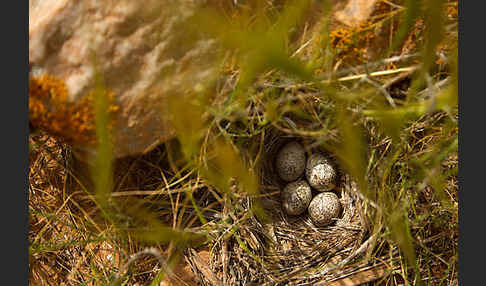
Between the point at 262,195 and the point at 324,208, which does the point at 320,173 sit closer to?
the point at 324,208

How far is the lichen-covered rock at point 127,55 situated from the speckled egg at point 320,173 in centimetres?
49

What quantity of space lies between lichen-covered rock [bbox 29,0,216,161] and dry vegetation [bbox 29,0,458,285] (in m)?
0.09

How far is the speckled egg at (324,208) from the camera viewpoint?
1306 millimetres

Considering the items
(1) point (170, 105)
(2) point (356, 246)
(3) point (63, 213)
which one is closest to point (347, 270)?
(2) point (356, 246)

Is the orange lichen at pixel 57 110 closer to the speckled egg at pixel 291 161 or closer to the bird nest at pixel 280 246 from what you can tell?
the bird nest at pixel 280 246

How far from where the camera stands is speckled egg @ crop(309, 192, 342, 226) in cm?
131

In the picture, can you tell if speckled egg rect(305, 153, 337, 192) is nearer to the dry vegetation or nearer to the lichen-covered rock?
the dry vegetation

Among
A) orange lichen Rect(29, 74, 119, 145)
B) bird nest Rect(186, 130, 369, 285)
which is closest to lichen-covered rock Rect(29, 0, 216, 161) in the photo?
orange lichen Rect(29, 74, 119, 145)

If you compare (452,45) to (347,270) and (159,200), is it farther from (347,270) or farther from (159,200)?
(159,200)

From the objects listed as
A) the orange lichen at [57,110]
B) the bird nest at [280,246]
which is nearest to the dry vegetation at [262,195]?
the bird nest at [280,246]

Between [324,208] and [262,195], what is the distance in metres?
0.24

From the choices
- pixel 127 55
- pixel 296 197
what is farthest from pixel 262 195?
pixel 127 55

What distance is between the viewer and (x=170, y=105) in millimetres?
1053

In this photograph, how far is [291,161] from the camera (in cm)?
135
